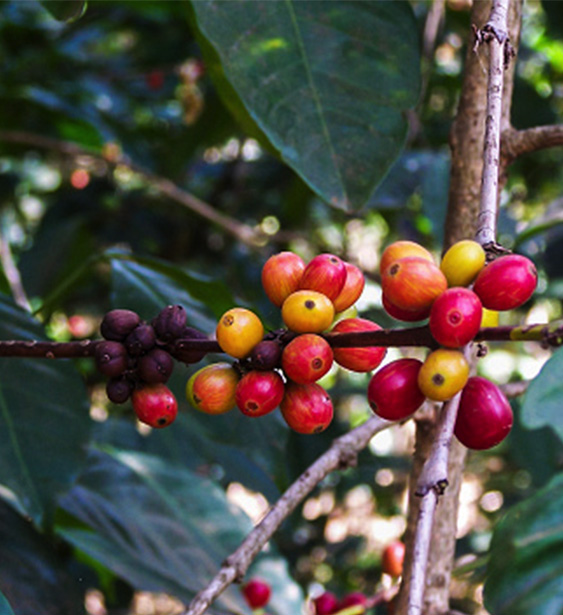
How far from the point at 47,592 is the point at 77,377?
25cm

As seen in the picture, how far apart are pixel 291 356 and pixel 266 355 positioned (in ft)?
0.07

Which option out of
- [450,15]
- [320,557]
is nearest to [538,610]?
[450,15]

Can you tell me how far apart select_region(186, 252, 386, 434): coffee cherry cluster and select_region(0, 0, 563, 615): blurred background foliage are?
264mm

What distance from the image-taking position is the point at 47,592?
0.89 metres

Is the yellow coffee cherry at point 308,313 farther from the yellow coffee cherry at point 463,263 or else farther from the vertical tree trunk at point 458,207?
the vertical tree trunk at point 458,207

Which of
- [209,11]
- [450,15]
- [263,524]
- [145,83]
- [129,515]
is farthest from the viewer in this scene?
[145,83]

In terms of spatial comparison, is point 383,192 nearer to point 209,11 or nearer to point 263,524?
point 209,11

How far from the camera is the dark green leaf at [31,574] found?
0.85 m

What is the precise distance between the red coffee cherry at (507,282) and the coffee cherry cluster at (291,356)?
0.08 meters

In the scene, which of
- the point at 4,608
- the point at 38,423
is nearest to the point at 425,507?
the point at 4,608

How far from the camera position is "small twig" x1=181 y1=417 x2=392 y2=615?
0.61 metres

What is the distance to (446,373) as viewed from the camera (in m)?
0.46

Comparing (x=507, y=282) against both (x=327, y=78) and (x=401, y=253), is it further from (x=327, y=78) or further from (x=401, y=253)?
(x=327, y=78)

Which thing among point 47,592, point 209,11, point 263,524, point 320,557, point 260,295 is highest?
point 209,11
